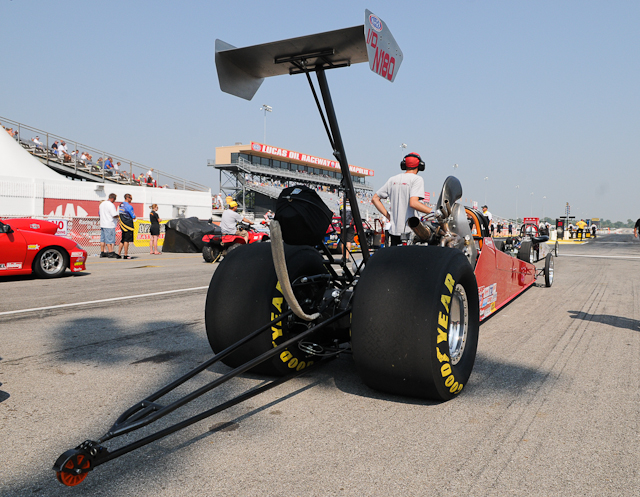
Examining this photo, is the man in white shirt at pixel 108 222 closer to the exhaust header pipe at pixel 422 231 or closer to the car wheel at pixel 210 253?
the car wheel at pixel 210 253

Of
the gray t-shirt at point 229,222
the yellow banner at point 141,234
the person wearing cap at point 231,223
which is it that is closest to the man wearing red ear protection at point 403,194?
the person wearing cap at point 231,223

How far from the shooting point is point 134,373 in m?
3.35

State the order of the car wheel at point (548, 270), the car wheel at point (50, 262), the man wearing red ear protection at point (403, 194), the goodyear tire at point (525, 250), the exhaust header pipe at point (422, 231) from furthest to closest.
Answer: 1. the car wheel at point (50, 262)
2. the car wheel at point (548, 270)
3. the goodyear tire at point (525, 250)
4. the man wearing red ear protection at point (403, 194)
5. the exhaust header pipe at point (422, 231)

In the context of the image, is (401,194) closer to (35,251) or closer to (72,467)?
(72,467)

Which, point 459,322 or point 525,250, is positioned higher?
point 525,250

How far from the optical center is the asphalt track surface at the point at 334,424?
193 centimetres

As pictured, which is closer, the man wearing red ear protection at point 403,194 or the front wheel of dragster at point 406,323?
the front wheel of dragster at point 406,323

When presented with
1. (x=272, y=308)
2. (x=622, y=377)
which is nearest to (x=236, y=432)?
(x=272, y=308)

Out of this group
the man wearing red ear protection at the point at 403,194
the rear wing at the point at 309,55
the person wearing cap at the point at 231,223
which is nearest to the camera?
the rear wing at the point at 309,55

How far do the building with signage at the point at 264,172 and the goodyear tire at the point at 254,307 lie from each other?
54.1 m

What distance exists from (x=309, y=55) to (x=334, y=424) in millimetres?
2100

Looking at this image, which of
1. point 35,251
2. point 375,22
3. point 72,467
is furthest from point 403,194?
point 35,251

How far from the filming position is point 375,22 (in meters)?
2.68

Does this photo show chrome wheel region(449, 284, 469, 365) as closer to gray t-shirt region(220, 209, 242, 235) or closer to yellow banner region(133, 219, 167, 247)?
gray t-shirt region(220, 209, 242, 235)
